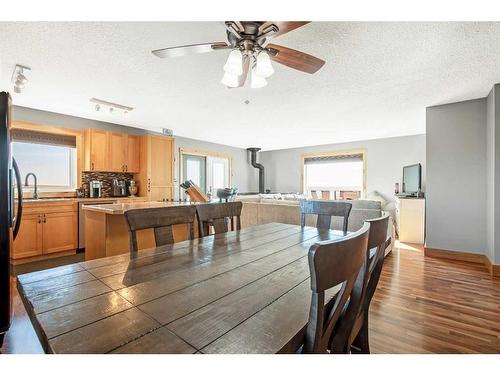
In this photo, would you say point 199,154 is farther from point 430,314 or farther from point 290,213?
point 430,314

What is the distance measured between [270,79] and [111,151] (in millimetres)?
3300

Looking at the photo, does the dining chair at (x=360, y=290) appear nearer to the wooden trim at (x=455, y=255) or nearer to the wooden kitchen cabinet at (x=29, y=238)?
the wooden trim at (x=455, y=255)

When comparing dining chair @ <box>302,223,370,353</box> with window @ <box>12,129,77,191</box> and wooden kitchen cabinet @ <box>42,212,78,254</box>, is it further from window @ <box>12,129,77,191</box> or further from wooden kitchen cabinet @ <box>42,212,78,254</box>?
window @ <box>12,129,77,191</box>

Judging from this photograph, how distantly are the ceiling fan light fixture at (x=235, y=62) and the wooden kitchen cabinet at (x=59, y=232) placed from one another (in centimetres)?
358

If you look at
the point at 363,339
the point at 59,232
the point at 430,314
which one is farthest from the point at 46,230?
the point at 430,314

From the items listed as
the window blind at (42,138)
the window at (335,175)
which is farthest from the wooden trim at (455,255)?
the window blind at (42,138)

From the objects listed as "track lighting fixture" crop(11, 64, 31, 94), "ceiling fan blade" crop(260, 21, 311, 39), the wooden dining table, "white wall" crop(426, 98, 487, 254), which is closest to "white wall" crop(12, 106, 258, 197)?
"track lighting fixture" crop(11, 64, 31, 94)

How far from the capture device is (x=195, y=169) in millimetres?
6250

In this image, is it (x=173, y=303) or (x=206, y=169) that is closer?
(x=173, y=303)

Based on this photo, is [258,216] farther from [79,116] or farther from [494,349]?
[79,116]

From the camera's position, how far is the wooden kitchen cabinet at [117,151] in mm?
4426

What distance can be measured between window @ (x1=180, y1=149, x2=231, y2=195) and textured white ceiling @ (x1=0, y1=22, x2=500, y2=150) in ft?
5.32

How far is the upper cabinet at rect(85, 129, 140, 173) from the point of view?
13.8 feet

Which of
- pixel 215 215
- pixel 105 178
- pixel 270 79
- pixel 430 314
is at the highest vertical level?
pixel 270 79
